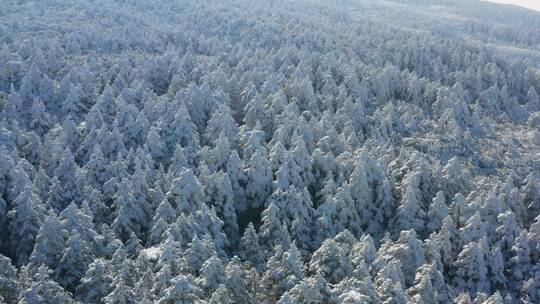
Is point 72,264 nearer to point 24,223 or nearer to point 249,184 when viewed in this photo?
point 24,223

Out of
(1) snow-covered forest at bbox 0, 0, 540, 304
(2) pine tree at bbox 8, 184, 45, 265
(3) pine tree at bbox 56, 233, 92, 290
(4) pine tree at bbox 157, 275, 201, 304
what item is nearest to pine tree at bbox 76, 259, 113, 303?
(1) snow-covered forest at bbox 0, 0, 540, 304

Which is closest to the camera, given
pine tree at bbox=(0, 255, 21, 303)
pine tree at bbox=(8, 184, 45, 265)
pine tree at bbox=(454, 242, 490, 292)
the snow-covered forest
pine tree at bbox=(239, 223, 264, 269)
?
pine tree at bbox=(0, 255, 21, 303)

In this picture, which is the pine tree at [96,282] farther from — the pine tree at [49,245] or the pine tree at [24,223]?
the pine tree at [24,223]

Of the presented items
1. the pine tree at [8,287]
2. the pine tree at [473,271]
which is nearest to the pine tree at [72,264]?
the pine tree at [8,287]

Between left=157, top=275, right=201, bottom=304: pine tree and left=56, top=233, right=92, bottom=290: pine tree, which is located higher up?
left=157, top=275, right=201, bottom=304: pine tree

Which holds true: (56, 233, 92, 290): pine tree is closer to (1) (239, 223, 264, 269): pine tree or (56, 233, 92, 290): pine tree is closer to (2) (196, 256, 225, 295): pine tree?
(2) (196, 256, 225, 295): pine tree

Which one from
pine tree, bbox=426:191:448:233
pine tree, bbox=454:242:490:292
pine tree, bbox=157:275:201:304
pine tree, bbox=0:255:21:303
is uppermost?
pine tree, bbox=157:275:201:304

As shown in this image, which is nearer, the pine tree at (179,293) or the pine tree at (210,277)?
the pine tree at (179,293)

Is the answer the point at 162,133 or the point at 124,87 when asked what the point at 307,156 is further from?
the point at 124,87
